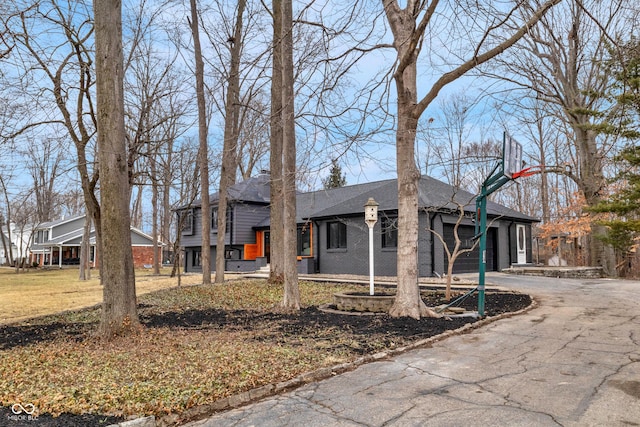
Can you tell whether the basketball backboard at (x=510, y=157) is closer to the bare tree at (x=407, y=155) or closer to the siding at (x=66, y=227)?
the bare tree at (x=407, y=155)

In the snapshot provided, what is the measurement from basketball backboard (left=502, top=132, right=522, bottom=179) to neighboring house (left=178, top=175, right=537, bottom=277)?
7452mm

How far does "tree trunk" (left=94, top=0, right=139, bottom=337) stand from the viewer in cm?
645

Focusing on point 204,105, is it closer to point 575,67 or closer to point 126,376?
point 126,376

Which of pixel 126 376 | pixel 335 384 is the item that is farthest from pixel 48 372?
pixel 335 384

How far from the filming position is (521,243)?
24078 millimetres

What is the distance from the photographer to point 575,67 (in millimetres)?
Answer: 19625

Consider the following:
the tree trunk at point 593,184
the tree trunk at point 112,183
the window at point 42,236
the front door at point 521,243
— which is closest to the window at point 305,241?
the front door at point 521,243

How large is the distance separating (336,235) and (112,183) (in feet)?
51.3

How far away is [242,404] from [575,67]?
2117 cm

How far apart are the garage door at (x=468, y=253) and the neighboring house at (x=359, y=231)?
0.03 metres

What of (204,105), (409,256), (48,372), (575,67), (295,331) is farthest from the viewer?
(575,67)

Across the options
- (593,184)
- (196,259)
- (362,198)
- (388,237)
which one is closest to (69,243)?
(196,259)

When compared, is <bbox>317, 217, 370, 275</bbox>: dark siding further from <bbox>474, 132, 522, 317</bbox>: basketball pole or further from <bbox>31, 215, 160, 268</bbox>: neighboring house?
<bbox>31, 215, 160, 268</bbox>: neighboring house

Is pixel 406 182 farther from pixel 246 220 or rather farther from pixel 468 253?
pixel 246 220
